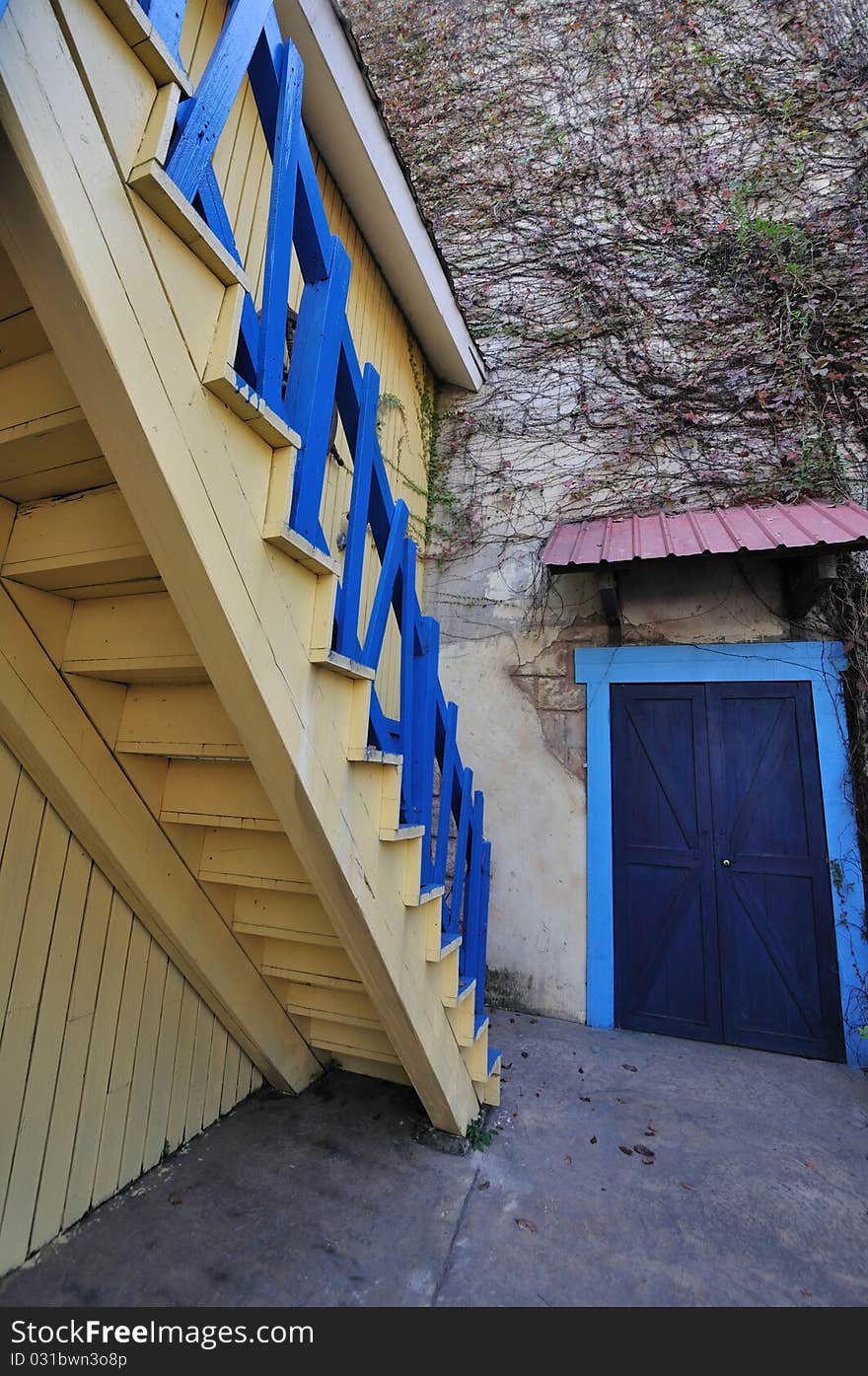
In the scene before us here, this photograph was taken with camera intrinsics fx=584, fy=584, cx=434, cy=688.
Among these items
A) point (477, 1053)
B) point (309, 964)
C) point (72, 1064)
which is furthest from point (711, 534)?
point (72, 1064)

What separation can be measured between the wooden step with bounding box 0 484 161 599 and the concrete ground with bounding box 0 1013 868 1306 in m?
1.79

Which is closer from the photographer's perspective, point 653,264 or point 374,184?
point 374,184

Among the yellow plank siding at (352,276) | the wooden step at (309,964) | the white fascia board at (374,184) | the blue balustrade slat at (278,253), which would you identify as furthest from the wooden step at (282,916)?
the white fascia board at (374,184)

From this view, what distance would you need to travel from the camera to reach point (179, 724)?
1641 millimetres

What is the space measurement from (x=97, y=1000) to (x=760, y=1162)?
237 centimetres

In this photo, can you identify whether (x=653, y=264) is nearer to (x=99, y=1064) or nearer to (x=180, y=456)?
(x=180, y=456)

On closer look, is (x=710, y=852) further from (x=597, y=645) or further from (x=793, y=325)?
(x=793, y=325)

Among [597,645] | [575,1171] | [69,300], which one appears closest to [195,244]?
[69,300]

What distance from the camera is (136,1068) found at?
6.33 ft

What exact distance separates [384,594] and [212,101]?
97 cm

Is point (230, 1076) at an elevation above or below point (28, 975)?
below

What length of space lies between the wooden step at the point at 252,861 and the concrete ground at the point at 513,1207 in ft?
3.15

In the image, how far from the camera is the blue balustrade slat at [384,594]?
5.02 feet

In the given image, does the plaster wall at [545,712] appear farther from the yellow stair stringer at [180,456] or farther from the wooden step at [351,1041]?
the yellow stair stringer at [180,456]
